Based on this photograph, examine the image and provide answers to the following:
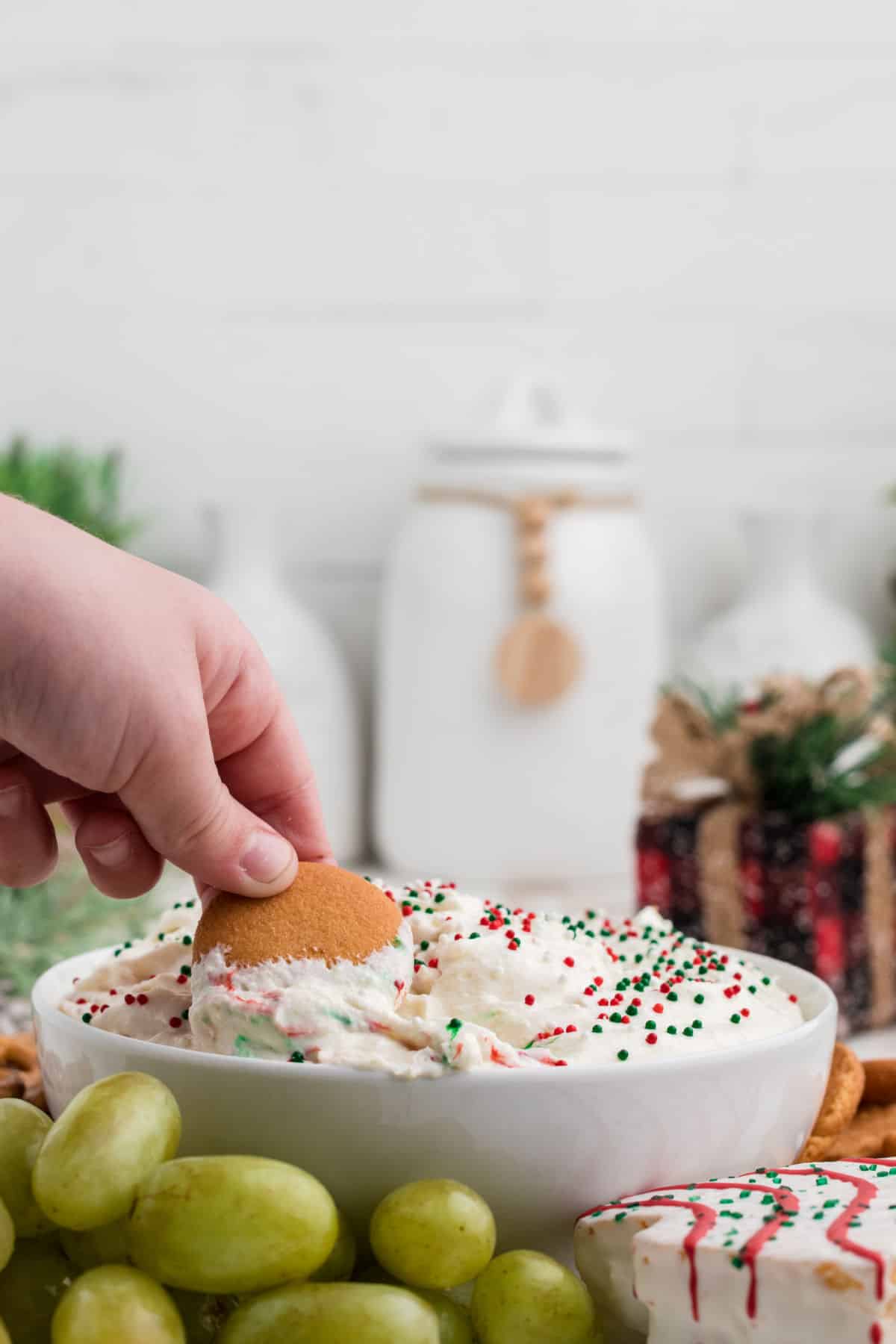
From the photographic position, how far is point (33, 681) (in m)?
0.56

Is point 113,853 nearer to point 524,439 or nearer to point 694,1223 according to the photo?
point 694,1223

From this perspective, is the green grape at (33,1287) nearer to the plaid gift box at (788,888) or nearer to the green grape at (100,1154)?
the green grape at (100,1154)

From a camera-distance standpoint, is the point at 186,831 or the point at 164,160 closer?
the point at 186,831

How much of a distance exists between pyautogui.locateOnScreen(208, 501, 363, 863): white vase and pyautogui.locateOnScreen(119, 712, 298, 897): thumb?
149 centimetres

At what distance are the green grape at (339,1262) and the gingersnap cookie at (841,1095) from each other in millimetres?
253

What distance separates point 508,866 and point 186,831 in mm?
1564

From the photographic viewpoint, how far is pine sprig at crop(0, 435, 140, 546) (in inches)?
82.8

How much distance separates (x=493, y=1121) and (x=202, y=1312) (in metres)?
0.12

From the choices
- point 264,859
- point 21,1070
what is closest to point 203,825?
point 264,859

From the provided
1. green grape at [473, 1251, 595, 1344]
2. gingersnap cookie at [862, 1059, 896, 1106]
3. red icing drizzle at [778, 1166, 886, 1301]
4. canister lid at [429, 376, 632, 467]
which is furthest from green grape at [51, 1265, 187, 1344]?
canister lid at [429, 376, 632, 467]

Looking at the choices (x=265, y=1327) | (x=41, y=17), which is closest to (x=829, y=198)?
(x=41, y=17)

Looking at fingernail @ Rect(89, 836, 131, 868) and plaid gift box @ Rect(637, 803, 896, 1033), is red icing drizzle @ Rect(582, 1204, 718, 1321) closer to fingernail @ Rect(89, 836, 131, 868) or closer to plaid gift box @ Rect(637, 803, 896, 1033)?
fingernail @ Rect(89, 836, 131, 868)

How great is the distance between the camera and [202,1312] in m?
0.53

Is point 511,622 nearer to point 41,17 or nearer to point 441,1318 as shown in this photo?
point 41,17
